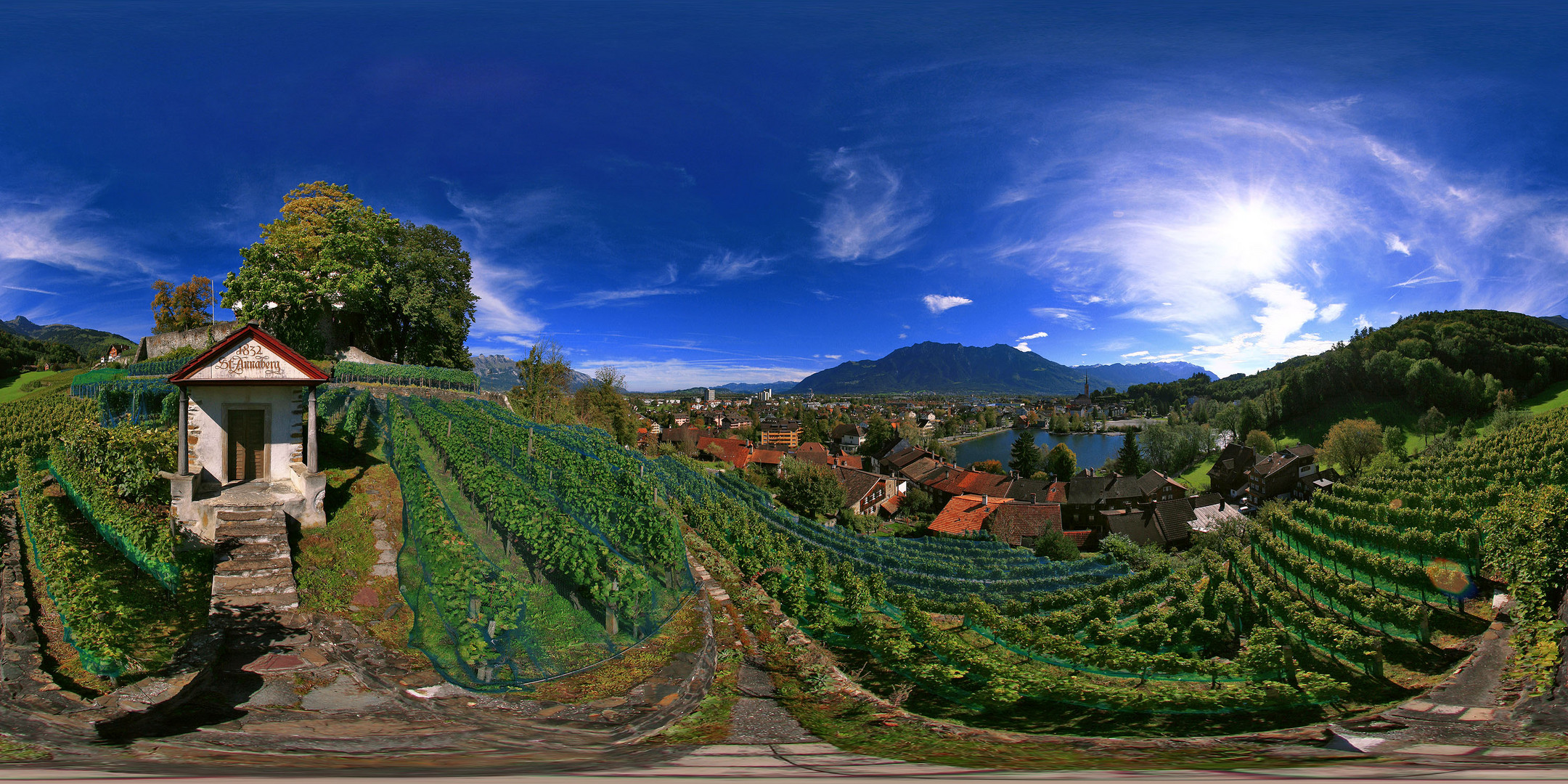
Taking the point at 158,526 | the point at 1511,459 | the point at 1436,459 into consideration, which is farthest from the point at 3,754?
the point at 1436,459

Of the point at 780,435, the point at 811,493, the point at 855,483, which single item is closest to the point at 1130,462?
the point at 855,483

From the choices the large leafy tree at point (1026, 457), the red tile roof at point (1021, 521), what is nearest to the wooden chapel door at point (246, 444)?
the red tile roof at point (1021, 521)

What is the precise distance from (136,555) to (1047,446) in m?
115

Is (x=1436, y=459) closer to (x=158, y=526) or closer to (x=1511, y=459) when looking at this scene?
(x=1511, y=459)

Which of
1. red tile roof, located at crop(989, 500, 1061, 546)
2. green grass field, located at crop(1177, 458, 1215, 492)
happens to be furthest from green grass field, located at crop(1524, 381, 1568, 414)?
red tile roof, located at crop(989, 500, 1061, 546)

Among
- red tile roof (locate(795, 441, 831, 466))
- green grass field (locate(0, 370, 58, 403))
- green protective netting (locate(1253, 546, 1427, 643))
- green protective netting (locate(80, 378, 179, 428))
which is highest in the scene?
green grass field (locate(0, 370, 58, 403))

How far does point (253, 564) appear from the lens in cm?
765

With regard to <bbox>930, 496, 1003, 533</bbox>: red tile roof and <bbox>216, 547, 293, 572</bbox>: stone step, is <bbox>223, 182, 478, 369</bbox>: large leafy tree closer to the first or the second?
<bbox>216, 547, 293, 572</bbox>: stone step

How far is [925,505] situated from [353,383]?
143ft

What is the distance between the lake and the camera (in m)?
107

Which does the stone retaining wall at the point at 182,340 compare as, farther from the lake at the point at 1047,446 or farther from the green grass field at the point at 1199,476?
the lake at the point at 1047,446

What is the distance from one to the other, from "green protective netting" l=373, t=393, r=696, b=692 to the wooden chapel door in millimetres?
2302

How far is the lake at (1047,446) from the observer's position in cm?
10694

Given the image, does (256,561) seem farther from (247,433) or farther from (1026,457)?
(1026,457)
